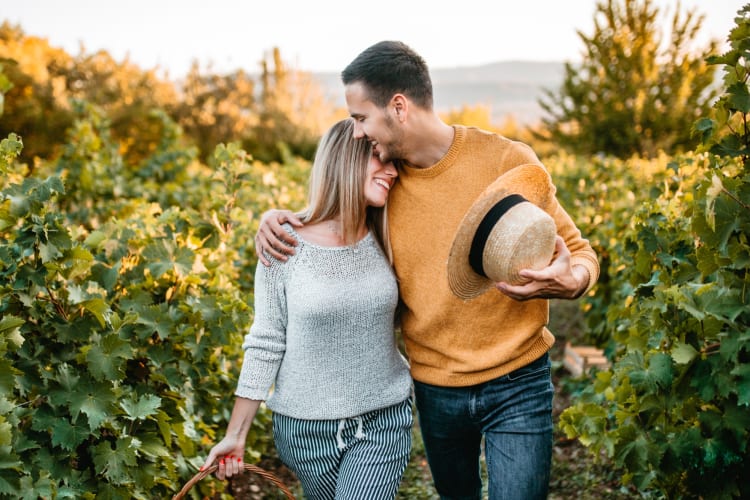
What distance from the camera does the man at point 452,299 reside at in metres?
2.60

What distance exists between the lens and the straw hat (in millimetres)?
2316

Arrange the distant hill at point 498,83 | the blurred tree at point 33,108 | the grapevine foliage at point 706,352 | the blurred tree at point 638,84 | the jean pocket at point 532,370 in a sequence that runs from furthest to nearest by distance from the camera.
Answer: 1. the distant hill at point 498,83
2. the blurred tree at point 638,84
3. the blurred tree at point 33,108
4. the jean pocket at point 532,370
5. the grapevine foliage at point 706,352

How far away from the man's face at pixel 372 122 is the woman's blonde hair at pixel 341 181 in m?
0.06

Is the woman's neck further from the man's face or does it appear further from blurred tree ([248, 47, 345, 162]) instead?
blurred tree ([248, 47, 345, 162])

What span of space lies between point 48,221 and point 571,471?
3.79m

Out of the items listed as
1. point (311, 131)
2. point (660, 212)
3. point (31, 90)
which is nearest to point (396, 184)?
point (660, 212)

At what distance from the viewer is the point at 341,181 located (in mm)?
2680

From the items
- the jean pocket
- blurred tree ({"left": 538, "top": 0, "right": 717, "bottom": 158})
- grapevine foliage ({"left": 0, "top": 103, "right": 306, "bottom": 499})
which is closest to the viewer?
grapevine foliage ({"left": 0, "top": 103, "right": 306, "bottom": 499})

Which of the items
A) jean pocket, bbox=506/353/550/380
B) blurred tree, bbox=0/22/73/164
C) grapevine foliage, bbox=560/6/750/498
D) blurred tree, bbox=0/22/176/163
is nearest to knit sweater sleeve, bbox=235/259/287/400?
jean pocket, bbox=506/353/550/380

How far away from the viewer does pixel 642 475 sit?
2.77m

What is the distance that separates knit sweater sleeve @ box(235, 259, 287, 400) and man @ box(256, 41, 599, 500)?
0.27 feet

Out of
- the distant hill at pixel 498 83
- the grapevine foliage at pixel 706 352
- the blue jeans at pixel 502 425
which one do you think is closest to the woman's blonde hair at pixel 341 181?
the blue jeans at pixel 502 425

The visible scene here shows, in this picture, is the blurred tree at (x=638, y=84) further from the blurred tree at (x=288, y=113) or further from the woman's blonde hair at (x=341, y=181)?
the woman's blonde hair at (x=341, y=181)

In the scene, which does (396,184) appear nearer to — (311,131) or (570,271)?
(570,271)
